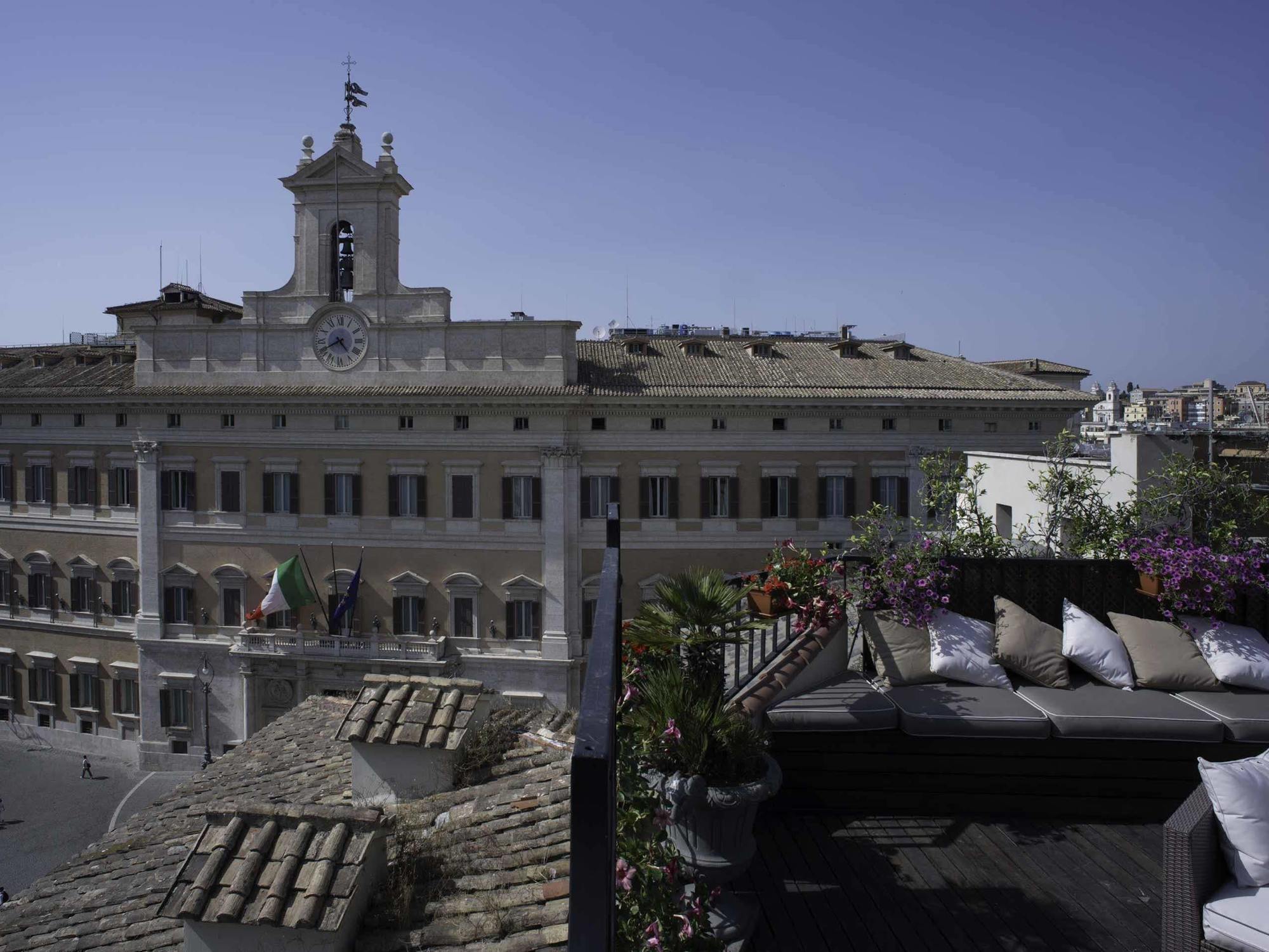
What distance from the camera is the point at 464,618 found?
20688 mm

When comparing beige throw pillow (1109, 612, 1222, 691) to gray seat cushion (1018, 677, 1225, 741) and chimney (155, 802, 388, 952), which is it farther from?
chimney (155, 802, 388, 952)

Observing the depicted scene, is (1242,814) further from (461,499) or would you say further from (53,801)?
(53,801)

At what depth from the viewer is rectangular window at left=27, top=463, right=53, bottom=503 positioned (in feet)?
76.8

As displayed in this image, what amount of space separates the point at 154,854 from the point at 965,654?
5126 mm

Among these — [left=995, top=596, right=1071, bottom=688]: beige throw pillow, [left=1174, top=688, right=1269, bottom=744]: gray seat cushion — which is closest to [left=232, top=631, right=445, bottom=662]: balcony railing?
[left=995, top=596, right=1071, bottom=688]: beige throw pillow

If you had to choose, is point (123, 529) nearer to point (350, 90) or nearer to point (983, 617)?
point (350, 90)

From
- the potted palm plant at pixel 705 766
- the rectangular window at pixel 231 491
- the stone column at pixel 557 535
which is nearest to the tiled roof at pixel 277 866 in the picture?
the potted palm plant at pixel 705 766

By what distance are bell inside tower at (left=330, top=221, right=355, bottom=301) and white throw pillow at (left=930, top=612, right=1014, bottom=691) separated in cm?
1938

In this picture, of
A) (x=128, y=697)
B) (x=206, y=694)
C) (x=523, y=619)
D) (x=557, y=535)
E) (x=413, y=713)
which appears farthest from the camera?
(x=128, y=697)

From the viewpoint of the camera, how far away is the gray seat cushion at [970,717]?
4297mm

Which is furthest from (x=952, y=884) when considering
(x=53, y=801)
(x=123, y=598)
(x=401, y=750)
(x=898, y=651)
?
(x=123, y=598)

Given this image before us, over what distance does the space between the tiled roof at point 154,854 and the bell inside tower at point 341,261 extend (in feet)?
51.0

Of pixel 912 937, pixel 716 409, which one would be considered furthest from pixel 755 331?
pixel 912 937

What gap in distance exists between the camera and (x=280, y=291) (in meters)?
21.3
